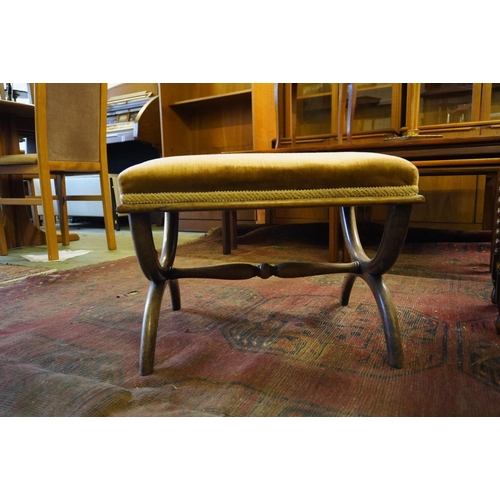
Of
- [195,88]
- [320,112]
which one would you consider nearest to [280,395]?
[320,112]

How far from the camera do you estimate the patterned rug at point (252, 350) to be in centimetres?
60

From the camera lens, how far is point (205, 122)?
126 inches

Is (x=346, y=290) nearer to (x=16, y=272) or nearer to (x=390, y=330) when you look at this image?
(x=390, y=330)

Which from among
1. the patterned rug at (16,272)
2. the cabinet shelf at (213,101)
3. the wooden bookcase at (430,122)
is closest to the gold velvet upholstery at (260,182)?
the patterned rug at (16,272)

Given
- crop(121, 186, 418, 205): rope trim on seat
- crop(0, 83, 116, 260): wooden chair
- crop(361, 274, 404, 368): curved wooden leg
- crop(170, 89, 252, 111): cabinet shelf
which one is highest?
crop(170, 89, 252, 111): cabinet shelf

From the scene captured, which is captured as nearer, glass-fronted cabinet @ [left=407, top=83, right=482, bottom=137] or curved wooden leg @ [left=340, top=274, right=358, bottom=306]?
curved wooden leg @ [left=340, top=274, right=358, bottom=306]

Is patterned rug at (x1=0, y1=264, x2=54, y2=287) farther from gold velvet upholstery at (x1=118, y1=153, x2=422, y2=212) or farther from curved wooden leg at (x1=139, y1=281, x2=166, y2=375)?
gold velvet upholstery at (x1=118, y1=153, x2=422, y2=212)

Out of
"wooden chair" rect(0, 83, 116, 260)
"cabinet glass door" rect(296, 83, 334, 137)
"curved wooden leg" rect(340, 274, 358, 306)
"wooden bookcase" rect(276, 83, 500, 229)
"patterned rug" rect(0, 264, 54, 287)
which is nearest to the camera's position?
"curved wooden leg" rect(340, 274, 358, 306)

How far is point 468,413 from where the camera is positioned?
0.56 m

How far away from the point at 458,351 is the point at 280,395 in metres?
0.40

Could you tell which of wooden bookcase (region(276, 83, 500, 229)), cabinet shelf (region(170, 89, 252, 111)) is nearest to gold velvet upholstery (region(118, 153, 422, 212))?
wooden bookcase (region(276, 83, 500, 229))

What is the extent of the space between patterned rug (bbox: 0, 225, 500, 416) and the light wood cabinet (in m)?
1.75

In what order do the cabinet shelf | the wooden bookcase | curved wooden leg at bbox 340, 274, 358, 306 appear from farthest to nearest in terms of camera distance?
the cabinet shelf < the wooden bookcase < curved wooden leg at bbox 340, 274, 358, 306

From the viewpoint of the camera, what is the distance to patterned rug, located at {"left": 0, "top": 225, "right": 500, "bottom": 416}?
597 mm
